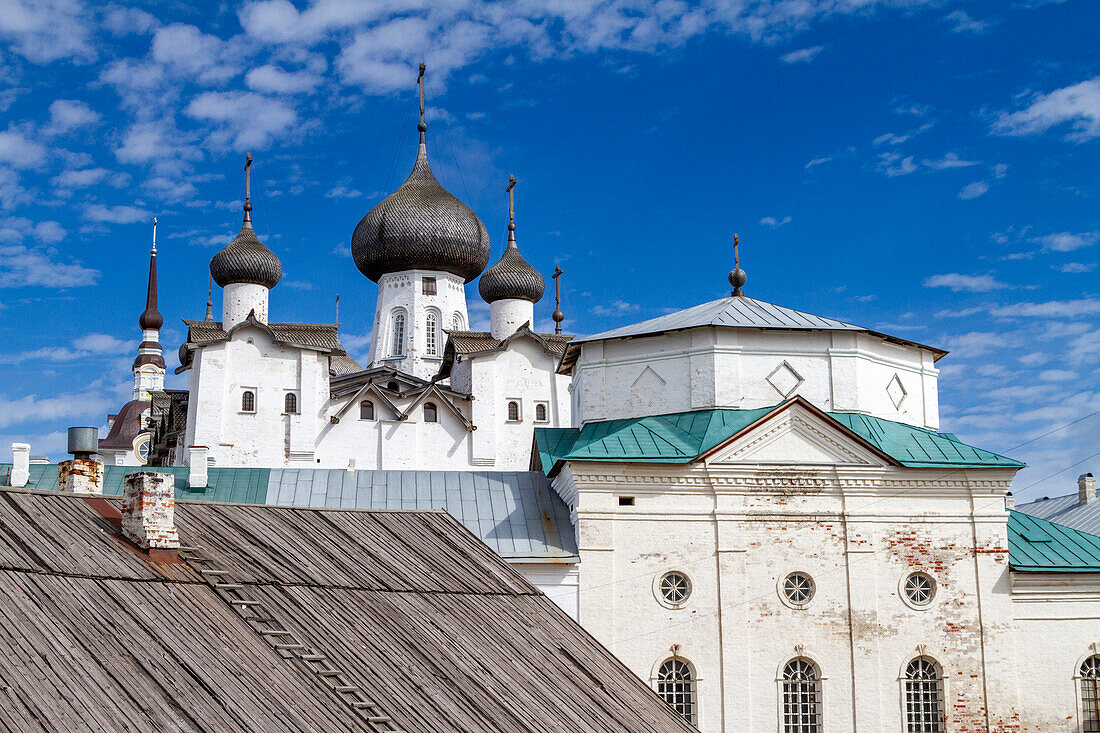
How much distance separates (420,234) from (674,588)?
72.7 feet

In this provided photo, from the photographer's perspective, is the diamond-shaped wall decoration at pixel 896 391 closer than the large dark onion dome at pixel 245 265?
Yes

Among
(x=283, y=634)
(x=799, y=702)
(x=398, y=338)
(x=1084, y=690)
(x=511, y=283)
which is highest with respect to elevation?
(x=511, y=283)

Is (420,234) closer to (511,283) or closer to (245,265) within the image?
(511,283)

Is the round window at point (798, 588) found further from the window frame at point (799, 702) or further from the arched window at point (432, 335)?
the arched window at point (432, 335)

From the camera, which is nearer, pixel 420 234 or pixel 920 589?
pixel 920 589

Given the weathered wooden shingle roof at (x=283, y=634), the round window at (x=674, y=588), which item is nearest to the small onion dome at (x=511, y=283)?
the round window at (x=674, y=588)

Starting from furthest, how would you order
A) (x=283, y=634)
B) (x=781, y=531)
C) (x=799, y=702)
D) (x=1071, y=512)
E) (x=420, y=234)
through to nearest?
(x=420, y=234), (x=1071, y=512), (x=781, y=531), (x=799, y=702), (x=283, y=634)

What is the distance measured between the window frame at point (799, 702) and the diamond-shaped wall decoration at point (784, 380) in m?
4.73

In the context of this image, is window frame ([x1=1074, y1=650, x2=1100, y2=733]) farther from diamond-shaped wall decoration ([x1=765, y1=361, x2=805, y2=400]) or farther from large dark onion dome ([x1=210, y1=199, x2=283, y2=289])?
large dark onion dome ([x1=210, y1=199, x2=283, y2=289])

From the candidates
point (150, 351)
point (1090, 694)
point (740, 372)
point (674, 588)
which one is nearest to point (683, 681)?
point (674, 588)

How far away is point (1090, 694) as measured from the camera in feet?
70.5

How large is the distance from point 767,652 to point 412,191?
24.3 metres

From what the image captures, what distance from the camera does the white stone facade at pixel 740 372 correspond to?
74.5ft

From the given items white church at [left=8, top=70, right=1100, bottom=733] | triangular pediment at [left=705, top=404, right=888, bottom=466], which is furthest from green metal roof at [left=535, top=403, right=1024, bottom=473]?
triangular pediment at [left=705, top=404, right=888, bottom=466]
